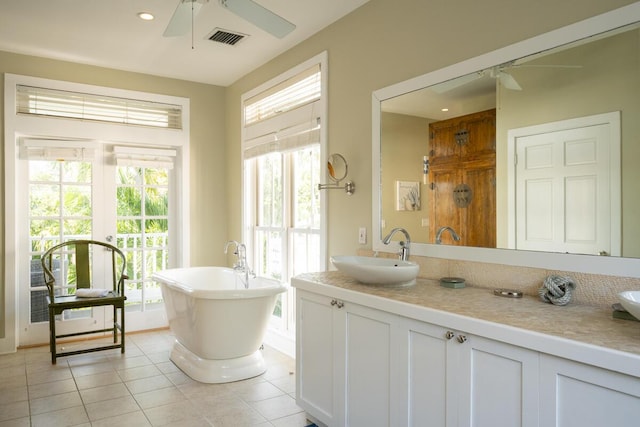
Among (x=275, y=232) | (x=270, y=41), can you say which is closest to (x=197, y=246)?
(x=275, y=232)

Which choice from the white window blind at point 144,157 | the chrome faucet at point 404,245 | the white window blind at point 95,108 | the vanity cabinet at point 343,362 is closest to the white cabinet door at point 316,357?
the vanity cabinet at point 343,362

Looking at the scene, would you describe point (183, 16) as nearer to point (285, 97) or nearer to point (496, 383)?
point (285, 97)

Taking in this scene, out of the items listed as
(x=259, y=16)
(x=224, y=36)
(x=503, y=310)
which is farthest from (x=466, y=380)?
(x=224, y=36)

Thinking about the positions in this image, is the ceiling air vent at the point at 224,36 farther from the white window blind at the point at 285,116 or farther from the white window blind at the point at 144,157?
the white window blind at the point at 144,157

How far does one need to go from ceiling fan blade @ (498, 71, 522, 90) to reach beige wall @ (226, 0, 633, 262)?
0.15 m

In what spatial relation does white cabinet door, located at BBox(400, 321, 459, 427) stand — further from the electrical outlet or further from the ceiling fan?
the ceiling fan

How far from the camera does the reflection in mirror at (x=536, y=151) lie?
5.87 feet

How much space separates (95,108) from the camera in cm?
455

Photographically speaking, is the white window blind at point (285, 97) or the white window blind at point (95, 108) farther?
the white window blind at point (95, 108)

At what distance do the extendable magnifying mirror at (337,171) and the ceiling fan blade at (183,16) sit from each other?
1.32 m

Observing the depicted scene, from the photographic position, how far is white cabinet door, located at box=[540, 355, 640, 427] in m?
1.27

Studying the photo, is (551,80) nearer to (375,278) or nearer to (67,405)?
(375,278)

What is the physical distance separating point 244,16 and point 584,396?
234 cm

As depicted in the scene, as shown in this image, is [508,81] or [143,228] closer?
[508,81]
